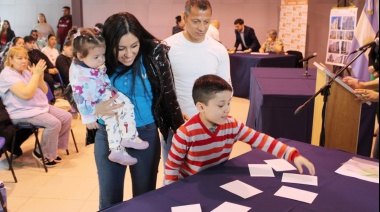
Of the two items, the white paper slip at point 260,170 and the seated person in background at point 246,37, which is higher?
the seated person in background at point 246,37

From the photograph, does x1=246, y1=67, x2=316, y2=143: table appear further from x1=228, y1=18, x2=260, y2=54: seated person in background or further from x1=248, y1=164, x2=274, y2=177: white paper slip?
x1=228, y1=18, x2=260, y2=54: seated person in background

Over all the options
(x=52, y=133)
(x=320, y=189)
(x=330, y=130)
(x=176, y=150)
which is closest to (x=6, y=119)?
(x=52, y=133)

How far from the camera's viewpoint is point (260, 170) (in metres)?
1.77

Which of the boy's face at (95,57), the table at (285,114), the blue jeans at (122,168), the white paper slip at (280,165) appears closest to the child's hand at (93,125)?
the blue jeans at (122,168)

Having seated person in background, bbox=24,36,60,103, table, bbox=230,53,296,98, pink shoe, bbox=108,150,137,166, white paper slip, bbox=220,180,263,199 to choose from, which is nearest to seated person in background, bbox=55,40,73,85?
seated person in background, bbox=24,36,60,103

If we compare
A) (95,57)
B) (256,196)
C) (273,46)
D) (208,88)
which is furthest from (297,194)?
Result: (273,46)

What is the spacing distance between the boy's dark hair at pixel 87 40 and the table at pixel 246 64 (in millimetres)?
5174

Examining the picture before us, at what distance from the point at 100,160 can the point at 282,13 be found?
7669 mm

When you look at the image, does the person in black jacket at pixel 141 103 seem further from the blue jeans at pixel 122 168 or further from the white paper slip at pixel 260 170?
the white paper slip at pixel 260 170

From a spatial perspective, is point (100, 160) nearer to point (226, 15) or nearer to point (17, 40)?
point (17, 40)

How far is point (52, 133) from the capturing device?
380 cm

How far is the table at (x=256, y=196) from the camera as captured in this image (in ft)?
4.70

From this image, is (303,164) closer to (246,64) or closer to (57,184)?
(57,184)

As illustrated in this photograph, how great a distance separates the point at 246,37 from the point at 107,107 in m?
6.72
